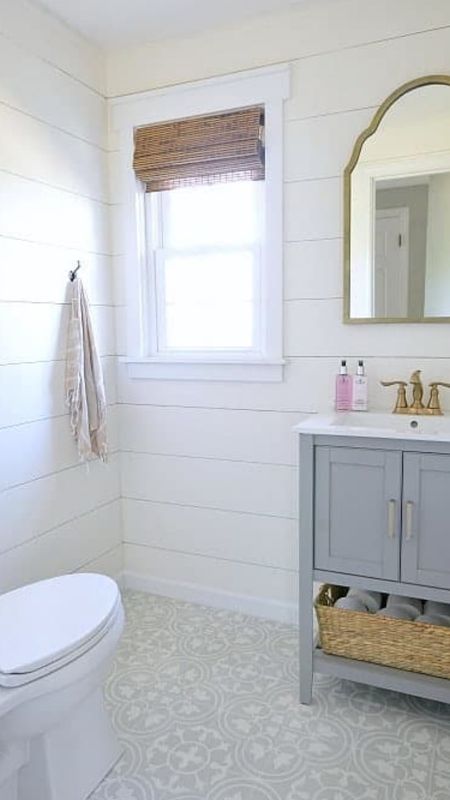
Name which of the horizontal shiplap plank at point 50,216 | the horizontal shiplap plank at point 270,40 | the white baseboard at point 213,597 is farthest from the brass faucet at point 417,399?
the horizontal shiplap plank at point 50,216

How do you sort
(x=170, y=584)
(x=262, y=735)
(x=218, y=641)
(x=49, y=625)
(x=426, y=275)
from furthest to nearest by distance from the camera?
(x=170, y=584)
(x=218, y=641)
(x=426, y=275)
(x=262, y=735)
(x=49, y=625)

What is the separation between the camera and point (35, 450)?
2.28 m

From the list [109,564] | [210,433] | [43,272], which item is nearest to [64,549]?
[109,564]

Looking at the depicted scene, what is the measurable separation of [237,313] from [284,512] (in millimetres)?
899

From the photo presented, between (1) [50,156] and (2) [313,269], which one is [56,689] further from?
(1) [50,156]

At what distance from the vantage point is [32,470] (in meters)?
2.27

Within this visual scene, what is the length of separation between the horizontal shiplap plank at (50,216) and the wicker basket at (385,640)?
1.73m

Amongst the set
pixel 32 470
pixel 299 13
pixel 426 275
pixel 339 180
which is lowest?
pixel 32 470

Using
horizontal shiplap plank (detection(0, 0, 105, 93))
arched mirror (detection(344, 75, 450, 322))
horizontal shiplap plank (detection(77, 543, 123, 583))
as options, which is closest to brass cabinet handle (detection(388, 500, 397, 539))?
arched mirror (detection(344, 75, 450, 322))

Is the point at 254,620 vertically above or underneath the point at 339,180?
underneath

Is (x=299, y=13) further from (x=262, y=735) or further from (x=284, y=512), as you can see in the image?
(x=262, y=735)

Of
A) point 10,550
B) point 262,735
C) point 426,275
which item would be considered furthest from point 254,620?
point 426,275

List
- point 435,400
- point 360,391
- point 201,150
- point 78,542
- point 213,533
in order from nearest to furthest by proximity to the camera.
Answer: point 435,400
point 360,391
point 201,150
point 78,542
point 213,533

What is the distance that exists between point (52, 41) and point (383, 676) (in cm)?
265
